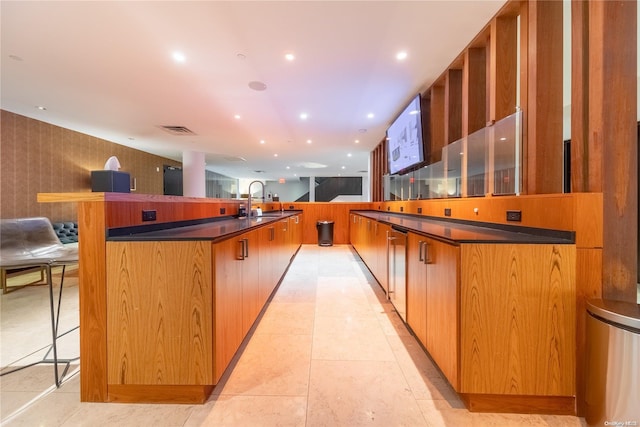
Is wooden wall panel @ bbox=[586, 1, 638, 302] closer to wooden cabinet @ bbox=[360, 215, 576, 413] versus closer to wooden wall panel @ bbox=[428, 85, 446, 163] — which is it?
wooden cabinet @ bbox=[360, 215, 576, 413]

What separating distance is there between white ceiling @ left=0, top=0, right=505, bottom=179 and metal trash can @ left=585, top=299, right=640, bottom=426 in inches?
98.8

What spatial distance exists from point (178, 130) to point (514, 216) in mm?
6846

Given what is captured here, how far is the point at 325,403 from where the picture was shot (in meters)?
1.34

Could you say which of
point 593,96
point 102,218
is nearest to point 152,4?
point 102,218

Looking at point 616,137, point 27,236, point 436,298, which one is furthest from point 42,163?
point 616,137

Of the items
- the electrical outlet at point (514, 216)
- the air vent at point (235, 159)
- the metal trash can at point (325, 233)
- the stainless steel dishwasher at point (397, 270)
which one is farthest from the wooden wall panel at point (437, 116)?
the air vent at point (235, 159)

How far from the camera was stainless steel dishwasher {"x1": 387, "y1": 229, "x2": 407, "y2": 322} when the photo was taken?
2082 mm

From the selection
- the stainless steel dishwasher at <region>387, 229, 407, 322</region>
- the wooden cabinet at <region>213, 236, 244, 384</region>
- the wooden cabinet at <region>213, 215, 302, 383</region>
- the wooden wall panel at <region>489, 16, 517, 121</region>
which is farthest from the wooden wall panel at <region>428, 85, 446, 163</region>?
the wooden cabinet at <region>213, 236, 244, 384</region>

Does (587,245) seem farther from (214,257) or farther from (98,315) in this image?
(98,315)

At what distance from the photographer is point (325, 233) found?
21.7 feet

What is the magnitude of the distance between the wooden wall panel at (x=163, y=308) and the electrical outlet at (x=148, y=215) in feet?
1.12

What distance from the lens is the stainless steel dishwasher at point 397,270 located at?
6.83ft

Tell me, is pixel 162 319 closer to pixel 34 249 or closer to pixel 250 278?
pixel 250 278

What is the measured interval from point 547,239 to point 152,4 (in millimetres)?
3467
